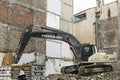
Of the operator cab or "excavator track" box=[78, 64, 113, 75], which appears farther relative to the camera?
the operator cab

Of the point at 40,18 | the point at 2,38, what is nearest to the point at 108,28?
the point at 40,18

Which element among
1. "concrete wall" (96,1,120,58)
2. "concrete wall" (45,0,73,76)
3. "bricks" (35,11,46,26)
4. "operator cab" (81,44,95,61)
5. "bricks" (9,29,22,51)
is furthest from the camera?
"concrete wall" (96,1,120,58)

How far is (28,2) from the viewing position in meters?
20.7

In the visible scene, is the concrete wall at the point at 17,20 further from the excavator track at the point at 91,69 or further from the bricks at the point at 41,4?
the excavator track at the point at 91,69

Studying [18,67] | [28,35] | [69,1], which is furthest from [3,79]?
[69,1]

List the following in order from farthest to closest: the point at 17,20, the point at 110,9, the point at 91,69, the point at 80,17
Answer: the point at 80,17, the point at 110,9, the point at 17,20, the point at 91,69

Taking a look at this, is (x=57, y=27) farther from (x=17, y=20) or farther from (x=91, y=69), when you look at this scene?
(x=91, y=69)

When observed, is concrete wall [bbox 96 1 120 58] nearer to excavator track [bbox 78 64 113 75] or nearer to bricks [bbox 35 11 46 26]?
bricks [bbox 35 11 46 26]

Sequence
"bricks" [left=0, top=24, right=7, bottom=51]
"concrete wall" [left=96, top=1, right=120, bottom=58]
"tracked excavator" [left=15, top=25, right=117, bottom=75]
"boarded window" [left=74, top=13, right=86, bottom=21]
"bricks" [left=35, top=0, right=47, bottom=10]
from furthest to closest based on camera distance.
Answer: "boarded window" [left=74, top=13, right=86, bottom=21], "concrete wall" [left=96, top=1, right=120, bottom=58], "bricks" [left=35, top=0, right=47, bottom=10], "bricks" [left=0, top=24, right=7, bottom=51], "tracked excavator" [left=15, top=25, right=117, bottom=75]

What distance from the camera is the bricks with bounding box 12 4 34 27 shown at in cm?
1934

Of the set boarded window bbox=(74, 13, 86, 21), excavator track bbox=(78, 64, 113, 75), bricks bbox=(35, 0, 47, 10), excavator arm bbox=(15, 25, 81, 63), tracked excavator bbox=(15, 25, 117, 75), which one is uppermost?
boarded window bbox=(74, 13, 86, 21)

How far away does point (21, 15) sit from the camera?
19906mm

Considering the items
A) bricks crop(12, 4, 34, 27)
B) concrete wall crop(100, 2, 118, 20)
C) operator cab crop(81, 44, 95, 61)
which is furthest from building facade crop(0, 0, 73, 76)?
concrete wall crop(100, 2, 118, 20)

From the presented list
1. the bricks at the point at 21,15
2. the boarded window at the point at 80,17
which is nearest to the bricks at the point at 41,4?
the bricks at the point at 21,15
